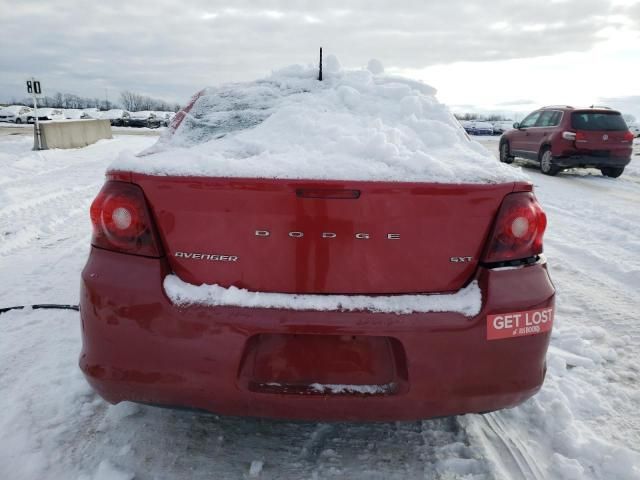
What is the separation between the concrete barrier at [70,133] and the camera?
15109mm

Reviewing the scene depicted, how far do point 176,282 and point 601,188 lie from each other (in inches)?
424

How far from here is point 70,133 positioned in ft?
55.3

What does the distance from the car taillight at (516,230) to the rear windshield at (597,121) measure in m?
11.3

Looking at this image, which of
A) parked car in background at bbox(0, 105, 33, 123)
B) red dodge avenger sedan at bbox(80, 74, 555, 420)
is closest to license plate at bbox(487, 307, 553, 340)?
red dodge avenger sedan at bbox(80, 74, 555, 420)

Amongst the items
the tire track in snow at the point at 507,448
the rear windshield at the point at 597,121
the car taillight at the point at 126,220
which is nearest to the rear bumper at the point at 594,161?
the rear windshield at the point at 597,121

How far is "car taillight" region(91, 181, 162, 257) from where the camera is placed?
5.93 feet

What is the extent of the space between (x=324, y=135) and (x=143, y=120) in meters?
45.7

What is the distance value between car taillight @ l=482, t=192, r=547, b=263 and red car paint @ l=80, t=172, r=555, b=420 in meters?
0.05

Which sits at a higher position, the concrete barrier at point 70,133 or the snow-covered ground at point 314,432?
the concrete barrier at point 70,133

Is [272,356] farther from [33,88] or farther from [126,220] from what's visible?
[33,88]

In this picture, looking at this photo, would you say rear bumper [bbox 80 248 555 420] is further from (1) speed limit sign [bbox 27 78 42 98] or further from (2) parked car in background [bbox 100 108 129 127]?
(2) parked car in background [bbox 100 108 129 127]

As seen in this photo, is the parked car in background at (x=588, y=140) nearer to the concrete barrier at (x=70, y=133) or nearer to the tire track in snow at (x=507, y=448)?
the tire track in snow at (x=507, y=448)

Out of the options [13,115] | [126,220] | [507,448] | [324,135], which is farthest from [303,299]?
[13,115]

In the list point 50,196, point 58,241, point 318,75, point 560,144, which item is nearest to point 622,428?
point 318,75
